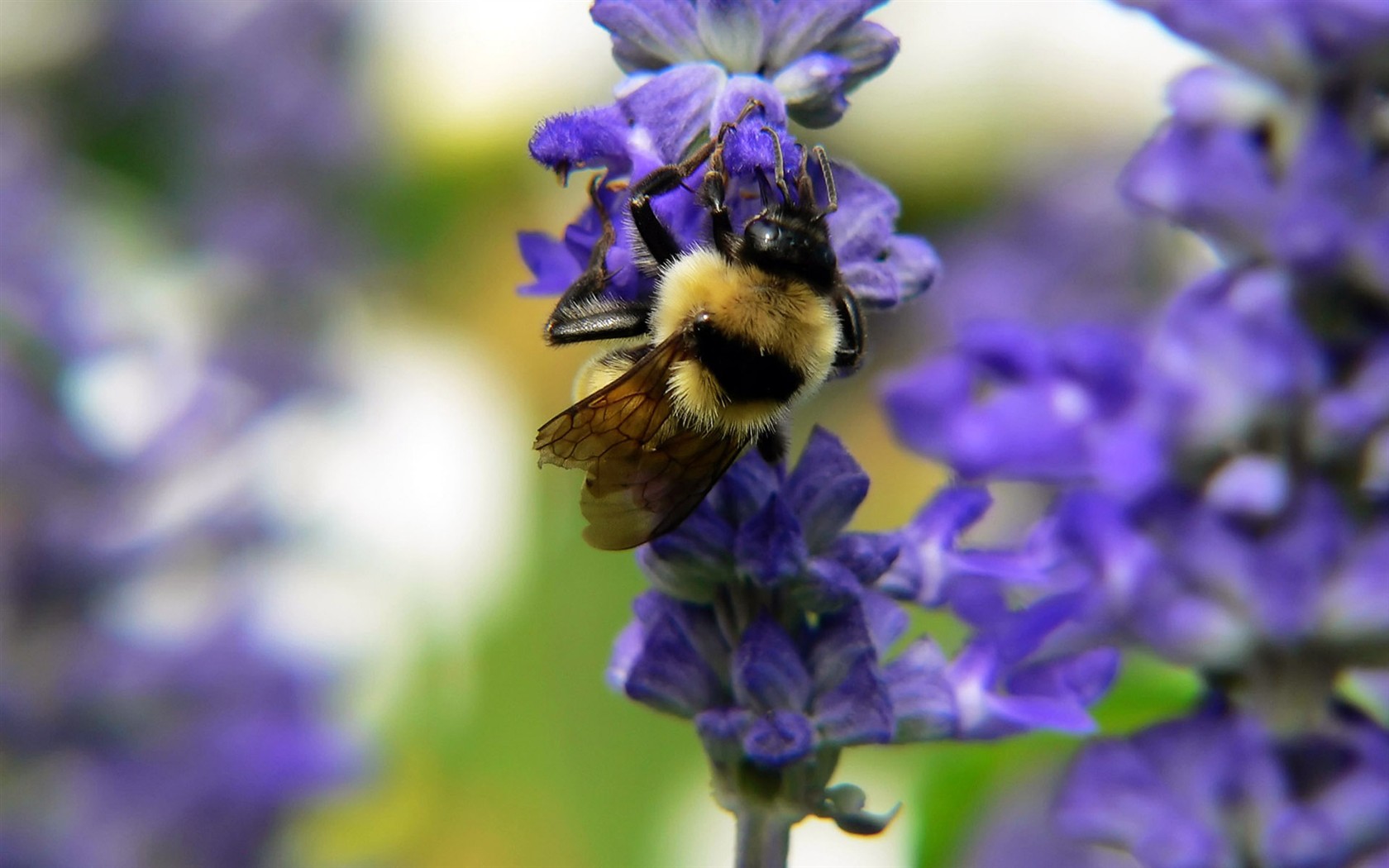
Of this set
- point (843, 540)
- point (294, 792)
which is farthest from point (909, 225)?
point (843, 540)

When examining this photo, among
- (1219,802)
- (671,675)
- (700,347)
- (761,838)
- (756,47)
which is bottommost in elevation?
(1219,802)

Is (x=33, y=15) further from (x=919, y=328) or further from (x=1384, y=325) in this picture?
(x=1384, y=325)

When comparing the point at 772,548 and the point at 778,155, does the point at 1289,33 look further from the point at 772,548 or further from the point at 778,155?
the point at 772,548

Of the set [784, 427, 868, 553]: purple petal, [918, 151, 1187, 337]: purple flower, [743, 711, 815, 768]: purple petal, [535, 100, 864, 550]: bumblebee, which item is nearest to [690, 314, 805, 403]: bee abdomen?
[535, 100, 864, 550]: bumblebee

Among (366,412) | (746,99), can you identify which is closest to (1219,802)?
(746,99)

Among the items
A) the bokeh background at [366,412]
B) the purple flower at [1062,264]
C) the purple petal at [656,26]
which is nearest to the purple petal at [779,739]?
the purple petal at [656,26]
